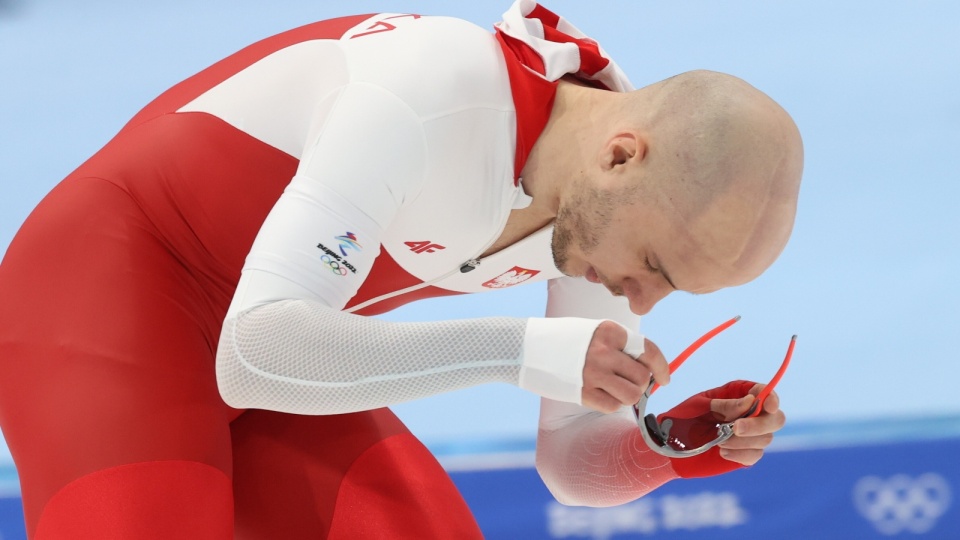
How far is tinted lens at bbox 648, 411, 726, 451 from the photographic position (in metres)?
1.77

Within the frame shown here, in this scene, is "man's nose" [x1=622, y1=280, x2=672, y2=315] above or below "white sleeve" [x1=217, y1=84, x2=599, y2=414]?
below

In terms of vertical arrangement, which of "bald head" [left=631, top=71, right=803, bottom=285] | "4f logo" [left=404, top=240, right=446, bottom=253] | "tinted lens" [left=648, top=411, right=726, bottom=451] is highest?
"bald head" [left=631, top=71, right=803, bottom=285]

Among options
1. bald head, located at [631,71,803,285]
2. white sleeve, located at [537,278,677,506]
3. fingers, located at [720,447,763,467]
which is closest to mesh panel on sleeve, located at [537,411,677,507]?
white sleeve, located at [537,278,677,506]

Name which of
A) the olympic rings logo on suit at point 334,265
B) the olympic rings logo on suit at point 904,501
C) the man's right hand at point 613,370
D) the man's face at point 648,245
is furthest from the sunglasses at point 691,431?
the olympic rings logo on suit at point 904,501

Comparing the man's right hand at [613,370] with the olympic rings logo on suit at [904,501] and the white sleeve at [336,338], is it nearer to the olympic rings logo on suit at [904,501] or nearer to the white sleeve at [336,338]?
the white sleeve at [336,338]

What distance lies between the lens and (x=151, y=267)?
165cm

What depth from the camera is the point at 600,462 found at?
6.55 ft

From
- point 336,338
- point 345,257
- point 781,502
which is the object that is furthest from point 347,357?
point 781,502

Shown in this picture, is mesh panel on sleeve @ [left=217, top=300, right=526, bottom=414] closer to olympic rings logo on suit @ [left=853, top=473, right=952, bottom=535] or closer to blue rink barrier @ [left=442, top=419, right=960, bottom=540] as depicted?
blue rink barrier @ [left=442, top=419, right=960, bottom=540]

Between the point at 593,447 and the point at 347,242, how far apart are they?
2.35ft

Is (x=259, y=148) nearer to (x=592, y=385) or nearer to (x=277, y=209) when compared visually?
(x=277, y=209)

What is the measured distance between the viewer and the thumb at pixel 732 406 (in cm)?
178

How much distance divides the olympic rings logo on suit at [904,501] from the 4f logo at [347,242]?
1553 millimetres

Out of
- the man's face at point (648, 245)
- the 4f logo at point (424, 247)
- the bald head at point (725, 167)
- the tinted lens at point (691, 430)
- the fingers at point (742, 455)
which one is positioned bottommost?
the fingers at point (742, 455)
